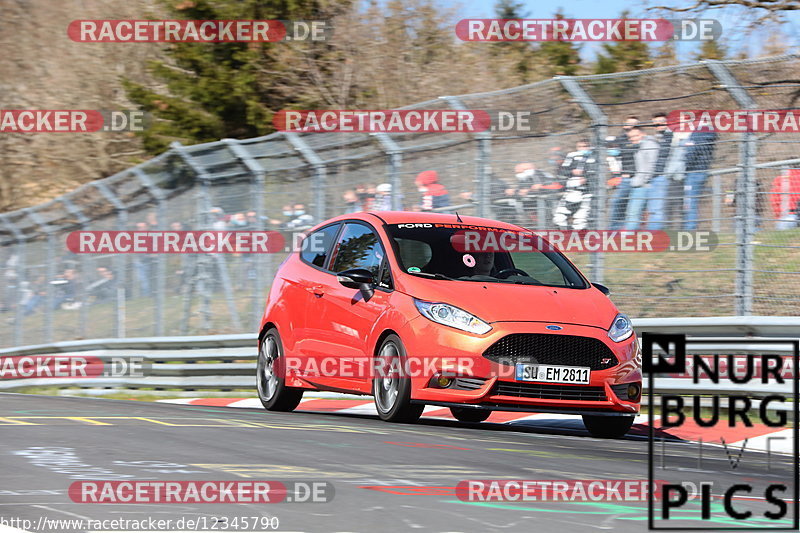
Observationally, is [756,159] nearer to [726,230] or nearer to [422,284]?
[726,230]

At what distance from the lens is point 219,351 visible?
1523 centimetres

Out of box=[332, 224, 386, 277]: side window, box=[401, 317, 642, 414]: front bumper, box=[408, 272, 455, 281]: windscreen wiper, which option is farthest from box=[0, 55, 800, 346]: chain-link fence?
box=[408, 272, 455, 281]: windscreen wiper

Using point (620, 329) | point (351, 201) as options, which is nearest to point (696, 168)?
point (620, 329)

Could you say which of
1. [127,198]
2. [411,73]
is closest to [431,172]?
[127,198]

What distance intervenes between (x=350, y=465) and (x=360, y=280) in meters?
3.42

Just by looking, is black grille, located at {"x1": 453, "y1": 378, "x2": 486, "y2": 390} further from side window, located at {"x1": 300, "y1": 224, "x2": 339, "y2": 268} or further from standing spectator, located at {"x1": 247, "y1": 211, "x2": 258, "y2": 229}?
standing spectator, located at {"x1": 247, "y1": 211, "x2": 258, "y2": 229}

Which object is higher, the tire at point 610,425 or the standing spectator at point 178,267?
the standing spectator at point 178,267

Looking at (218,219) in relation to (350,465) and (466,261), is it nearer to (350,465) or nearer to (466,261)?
(466,261)

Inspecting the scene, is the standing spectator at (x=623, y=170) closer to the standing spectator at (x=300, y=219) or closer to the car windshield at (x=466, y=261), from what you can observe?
the car windshield at (x=466, y=261)

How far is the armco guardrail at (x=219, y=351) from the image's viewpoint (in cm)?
1035

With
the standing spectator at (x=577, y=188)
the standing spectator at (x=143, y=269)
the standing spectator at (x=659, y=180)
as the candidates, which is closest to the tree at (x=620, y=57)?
the standing spectator at (x=143, y=269)

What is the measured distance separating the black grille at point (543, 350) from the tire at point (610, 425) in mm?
669

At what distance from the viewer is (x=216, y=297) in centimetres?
→ 1702

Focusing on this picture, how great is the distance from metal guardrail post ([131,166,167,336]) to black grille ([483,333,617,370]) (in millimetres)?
9395
